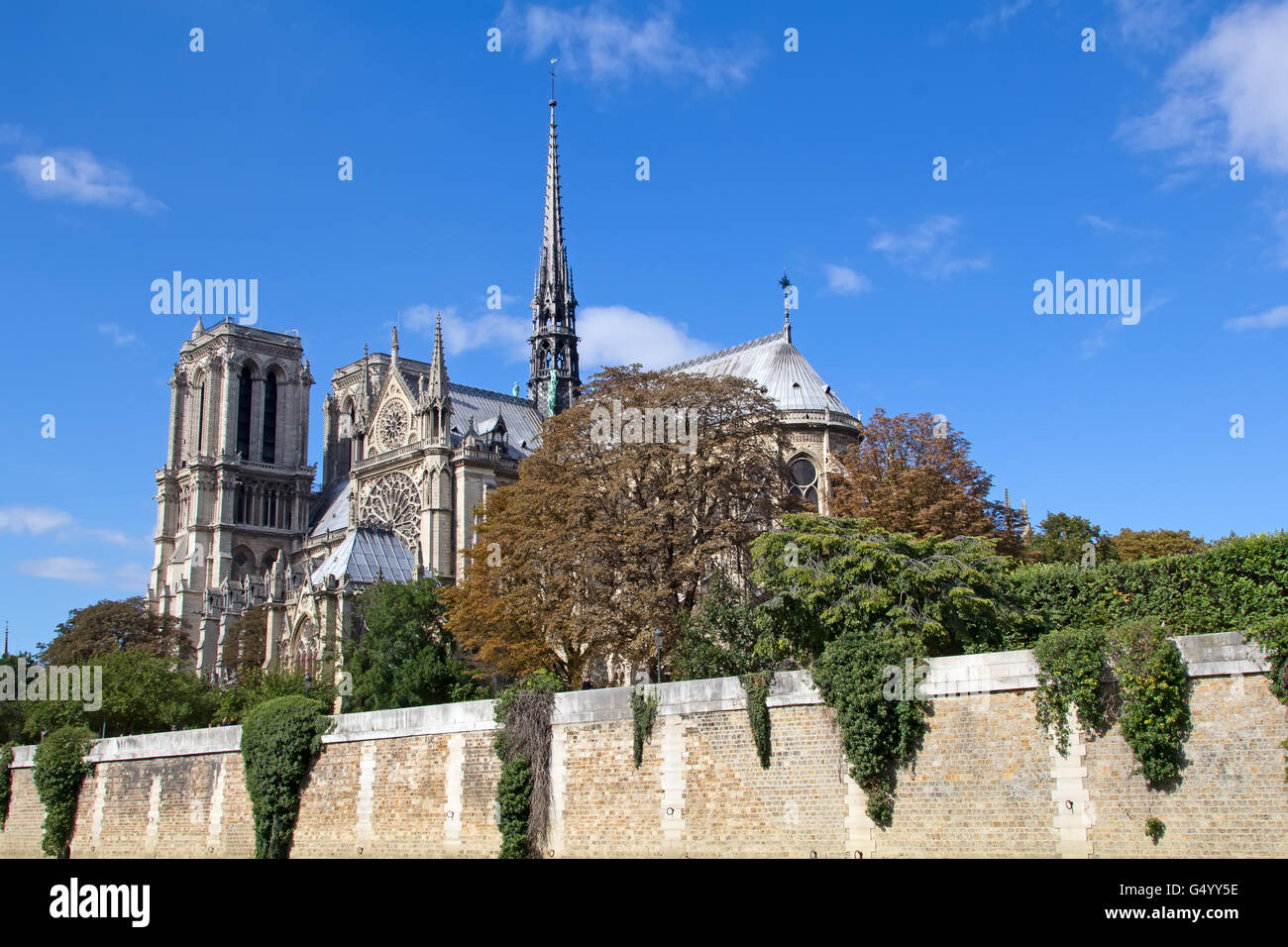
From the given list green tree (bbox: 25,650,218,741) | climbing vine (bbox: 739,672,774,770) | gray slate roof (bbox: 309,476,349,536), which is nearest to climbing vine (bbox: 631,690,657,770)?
climbing vine (bbox: 739,672,774,770)

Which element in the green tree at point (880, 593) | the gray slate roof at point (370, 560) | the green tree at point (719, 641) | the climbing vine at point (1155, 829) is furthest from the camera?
the gray slate roof at point (370, 560)

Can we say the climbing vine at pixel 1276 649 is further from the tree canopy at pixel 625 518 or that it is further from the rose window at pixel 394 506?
the rose window at pixel 394 506

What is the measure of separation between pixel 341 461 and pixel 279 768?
70.4 m

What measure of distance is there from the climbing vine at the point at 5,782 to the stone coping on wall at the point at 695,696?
6.63m

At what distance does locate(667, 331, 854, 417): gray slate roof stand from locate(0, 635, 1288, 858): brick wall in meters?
28.6

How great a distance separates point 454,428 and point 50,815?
39474 millimetres

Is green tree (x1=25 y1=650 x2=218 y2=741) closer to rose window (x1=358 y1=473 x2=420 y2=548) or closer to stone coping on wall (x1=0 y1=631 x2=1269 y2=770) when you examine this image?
stone coping on wall (x1=0 y1=631 x2=1269 y2=770)

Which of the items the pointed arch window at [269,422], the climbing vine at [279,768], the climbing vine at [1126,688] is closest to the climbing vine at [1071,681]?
the climbing vine at [1126,688]

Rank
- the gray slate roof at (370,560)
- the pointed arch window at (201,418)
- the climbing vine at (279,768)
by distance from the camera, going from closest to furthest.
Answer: the climbing vine at (279,768) → the gray slate roof at (370,560) → the pointed arch window at (201,418)

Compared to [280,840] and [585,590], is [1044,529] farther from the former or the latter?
[280,840]

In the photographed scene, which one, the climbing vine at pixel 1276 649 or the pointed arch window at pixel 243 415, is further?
the pointed arch window at pixel 243 415

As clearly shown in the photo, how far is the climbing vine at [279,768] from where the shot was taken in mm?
32125

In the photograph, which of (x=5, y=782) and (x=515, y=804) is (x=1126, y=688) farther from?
(x=5, y=782)
